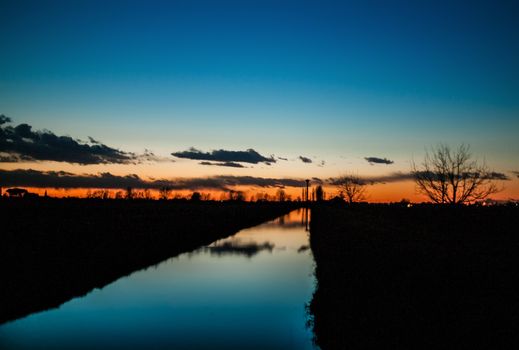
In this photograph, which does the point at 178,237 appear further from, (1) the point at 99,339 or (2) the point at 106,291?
(1) the point at 99,339

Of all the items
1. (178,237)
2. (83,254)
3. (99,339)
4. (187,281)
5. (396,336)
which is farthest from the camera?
(178,237)

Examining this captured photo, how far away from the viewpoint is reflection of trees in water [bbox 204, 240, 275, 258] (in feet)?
89.7

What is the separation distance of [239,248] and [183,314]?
1639 cm

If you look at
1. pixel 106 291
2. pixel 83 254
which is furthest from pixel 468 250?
pixel 83 254

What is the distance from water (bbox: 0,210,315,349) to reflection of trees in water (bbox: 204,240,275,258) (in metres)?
5.64

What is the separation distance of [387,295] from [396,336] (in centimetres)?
322

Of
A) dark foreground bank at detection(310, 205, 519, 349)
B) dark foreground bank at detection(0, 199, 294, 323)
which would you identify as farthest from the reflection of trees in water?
dark foreground bank at detection(310, 205, 519, 349)

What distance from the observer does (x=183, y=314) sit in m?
13.4

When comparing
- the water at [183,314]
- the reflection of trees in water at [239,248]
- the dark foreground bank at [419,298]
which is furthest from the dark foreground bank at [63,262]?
the dark foreground bank at [419,298]

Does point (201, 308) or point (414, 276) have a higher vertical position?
point (414, 276)

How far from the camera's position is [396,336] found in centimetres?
912

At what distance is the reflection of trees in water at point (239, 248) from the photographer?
89.7ft

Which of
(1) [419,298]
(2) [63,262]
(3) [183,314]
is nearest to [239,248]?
(2) [63,262]

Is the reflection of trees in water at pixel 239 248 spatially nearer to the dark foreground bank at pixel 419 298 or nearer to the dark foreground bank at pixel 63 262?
the dark foreground bank at pixel 63 262
